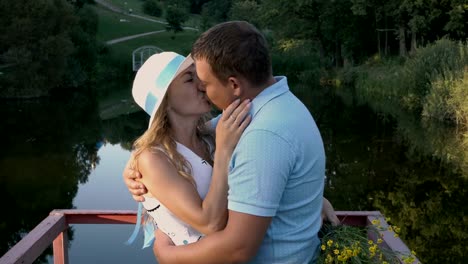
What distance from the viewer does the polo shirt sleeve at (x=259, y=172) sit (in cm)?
154

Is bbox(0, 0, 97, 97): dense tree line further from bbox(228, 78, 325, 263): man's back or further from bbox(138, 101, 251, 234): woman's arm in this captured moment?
bbox(228, 78, 325, 263): man's back

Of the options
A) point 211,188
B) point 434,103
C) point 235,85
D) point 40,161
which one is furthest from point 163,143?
point 434,103

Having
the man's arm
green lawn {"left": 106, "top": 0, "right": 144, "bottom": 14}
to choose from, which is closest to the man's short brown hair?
the man's arm

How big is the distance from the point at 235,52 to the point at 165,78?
24.9 inches

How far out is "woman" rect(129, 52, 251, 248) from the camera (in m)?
1.74

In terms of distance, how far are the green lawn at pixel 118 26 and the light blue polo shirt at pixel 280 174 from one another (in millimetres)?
53691

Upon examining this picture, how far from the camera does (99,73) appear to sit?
133 feet

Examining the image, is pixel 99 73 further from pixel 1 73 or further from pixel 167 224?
pixel 167 224

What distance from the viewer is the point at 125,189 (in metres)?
11.2

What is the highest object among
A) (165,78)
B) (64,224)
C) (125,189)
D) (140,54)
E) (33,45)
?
(165,78)

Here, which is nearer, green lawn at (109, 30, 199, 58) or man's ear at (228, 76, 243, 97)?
man's ear at (228, 76, 243, 97)

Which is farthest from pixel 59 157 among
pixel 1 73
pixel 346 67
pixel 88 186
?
pixel 346 67

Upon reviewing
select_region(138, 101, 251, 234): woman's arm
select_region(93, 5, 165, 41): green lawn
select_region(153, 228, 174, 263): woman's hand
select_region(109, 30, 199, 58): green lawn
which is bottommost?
select_region(109, 30, 199, 58): green lawn

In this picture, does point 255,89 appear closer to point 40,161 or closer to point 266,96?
point 266,96
